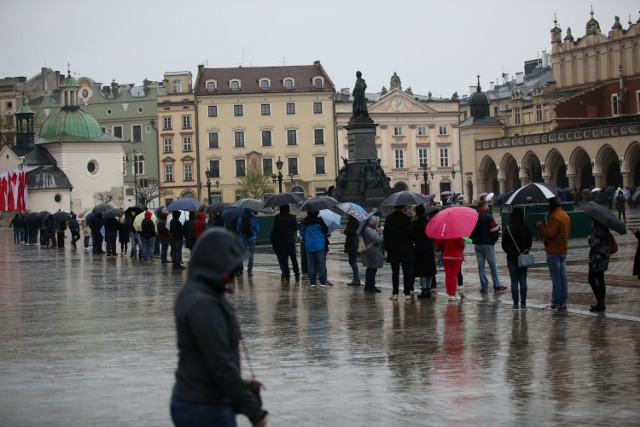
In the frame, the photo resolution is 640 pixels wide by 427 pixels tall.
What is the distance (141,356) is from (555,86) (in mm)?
92403

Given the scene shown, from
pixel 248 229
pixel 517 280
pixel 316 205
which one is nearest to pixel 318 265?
pixel 316 205

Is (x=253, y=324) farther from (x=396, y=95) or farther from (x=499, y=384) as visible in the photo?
(x=396, y=95)

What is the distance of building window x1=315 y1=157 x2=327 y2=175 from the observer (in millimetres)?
114000

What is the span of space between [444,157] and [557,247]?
10015 cm

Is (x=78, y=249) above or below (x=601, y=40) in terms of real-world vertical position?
below

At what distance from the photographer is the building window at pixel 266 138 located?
11400cm

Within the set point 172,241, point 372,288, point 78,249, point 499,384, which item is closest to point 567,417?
point 499,384

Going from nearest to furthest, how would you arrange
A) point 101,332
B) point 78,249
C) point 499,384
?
point 499,384
point 101,332
point 78,249

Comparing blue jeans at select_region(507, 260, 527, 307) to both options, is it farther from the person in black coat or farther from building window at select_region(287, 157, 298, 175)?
building window at select_region(287, 157, 298, 175)

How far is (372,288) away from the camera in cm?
2186

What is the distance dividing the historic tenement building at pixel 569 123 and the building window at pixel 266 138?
895 inches

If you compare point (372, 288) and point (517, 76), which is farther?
point (517, 76)

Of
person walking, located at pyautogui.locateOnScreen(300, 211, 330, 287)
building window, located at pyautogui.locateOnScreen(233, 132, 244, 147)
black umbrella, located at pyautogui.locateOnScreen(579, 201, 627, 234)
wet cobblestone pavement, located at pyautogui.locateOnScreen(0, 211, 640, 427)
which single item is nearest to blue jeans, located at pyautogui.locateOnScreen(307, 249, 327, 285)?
person walking, located at pyautogui.locateOnScreen(300, 211, 330, 287)

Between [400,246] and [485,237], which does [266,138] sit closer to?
[485,237]
